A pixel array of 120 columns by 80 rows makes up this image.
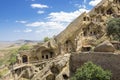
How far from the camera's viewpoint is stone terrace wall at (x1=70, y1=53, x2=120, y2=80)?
110 ft

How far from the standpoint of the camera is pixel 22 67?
5562 centimetres

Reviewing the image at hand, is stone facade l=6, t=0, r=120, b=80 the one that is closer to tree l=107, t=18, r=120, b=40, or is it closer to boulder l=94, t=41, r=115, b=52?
tree l=107, t=18, r=120, b=40

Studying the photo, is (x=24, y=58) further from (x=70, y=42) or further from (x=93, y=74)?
(x=93, y=74)

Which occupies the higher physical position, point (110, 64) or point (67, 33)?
point (67, 33)

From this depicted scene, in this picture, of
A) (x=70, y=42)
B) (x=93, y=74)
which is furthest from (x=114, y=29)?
(x=93, y=74)

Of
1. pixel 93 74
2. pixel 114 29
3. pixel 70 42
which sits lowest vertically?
pixel 93 74

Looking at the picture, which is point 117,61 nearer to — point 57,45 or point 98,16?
point 57,45

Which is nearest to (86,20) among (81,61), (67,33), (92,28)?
(92,28)

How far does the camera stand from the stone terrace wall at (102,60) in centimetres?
3356

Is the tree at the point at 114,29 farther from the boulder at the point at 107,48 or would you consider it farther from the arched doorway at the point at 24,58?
the arched doorway at the point at 24,58

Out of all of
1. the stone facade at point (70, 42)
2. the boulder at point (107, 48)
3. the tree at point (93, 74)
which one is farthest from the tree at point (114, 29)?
the tree at point (93, 74)

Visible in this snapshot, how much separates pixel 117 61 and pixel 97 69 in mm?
3300

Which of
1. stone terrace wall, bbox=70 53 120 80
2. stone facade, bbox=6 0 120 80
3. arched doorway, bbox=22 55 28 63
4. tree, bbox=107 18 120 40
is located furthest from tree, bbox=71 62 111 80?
arched doorway, bbox=22 55 28 63

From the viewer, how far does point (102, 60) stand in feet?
117
